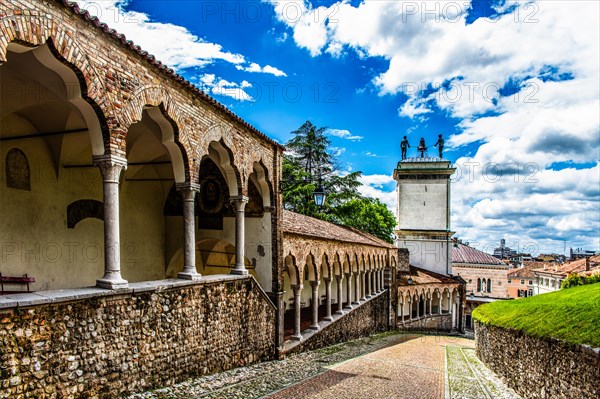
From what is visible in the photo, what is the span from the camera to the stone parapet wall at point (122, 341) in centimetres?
510

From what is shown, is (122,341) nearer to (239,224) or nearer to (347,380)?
(239,224)

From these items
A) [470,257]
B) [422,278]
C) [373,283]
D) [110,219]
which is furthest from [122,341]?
[470,257]

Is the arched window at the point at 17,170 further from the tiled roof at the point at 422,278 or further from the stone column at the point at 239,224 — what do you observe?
the tiled roof at the point at 422,278

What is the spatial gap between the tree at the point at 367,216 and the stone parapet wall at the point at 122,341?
2571 cm

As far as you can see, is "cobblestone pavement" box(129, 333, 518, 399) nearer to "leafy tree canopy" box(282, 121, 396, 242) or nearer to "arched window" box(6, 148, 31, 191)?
"arched window" box(6, 148, 31, 191)

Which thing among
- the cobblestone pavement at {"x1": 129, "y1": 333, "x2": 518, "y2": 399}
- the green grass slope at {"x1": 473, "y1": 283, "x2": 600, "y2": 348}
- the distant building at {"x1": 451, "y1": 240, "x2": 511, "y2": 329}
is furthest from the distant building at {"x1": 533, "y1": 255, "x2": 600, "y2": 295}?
the green grass slope at {"x1": 473, "y1": 283, "x2": 600, "y2": 348}

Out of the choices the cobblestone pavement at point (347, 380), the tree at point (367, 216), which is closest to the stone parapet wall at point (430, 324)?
the tree at point (367, 216)

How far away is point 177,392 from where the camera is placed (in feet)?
23.8

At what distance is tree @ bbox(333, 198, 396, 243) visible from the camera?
117 ft

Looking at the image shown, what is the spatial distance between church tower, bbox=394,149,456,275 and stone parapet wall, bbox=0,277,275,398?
3036 cm

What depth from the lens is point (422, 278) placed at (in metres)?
33.3

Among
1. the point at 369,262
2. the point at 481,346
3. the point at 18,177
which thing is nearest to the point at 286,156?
the point at 369,262

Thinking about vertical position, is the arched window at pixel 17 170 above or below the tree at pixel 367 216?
above

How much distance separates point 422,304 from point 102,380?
31.6 m
